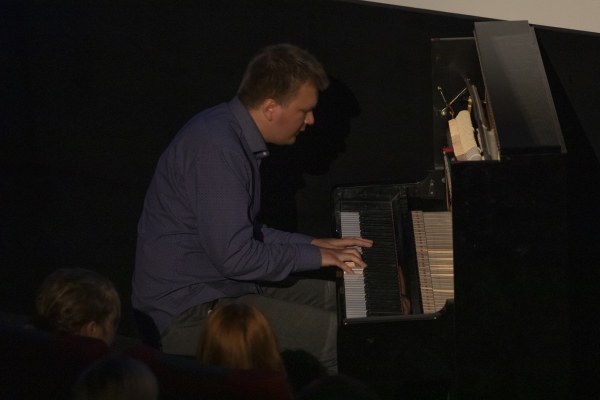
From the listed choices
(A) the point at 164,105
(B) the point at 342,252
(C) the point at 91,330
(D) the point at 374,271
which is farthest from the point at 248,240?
(A) the point at 164,105

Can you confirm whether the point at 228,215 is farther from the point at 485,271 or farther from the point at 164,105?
the point at 164,105

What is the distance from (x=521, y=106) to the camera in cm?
249

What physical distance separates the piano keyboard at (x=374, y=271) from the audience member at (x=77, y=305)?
2.55 feet

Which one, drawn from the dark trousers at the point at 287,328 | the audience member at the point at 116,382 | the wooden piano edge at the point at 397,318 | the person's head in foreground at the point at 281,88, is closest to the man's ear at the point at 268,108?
the person's head in foreground at the point at 281,88

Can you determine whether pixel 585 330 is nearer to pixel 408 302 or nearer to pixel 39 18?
pixel 408 302

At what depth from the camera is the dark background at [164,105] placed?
3611 millimetres

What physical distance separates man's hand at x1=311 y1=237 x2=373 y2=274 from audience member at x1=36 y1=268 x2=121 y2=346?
769mm

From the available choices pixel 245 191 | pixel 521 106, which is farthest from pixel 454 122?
pixel 245 191

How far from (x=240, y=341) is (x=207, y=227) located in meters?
0.66

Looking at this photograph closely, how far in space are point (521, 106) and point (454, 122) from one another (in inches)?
30.0

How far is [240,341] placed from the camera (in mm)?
2082

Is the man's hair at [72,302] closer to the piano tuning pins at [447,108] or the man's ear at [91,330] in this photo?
the man's ear at [91,330]

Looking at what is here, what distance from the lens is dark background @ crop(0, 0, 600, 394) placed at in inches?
142

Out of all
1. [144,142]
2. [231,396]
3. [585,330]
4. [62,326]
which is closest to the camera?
[231,396]
